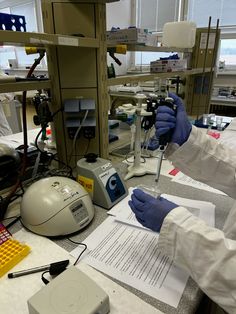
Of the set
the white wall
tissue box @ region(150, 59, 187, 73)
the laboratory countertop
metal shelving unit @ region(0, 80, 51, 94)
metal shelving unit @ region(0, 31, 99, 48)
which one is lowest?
the laboratory countertop

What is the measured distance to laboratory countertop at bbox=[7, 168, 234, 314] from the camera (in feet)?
1.82

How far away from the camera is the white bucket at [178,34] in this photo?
188 centimetres

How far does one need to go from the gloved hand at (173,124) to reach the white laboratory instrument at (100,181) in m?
0.24

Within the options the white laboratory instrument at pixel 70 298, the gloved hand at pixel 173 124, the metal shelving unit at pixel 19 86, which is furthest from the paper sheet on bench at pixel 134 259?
the metal shelving unit at pixel 19 86

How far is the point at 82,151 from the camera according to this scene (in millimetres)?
1255

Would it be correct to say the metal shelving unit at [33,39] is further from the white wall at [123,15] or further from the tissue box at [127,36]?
the white wall at [123,15]

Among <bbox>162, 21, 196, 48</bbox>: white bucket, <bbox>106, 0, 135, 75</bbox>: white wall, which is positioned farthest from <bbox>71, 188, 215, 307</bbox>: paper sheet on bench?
<bbox>106, 0, 135, 75</bbox>: white wall

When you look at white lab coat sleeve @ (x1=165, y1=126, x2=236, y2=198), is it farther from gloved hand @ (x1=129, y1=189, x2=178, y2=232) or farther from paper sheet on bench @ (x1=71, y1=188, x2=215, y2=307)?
gloved hand @ (x1=129, y1=189, x2=178, y2=232)

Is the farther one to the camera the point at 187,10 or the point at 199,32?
the point at 187,10

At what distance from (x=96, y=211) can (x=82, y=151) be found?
441mm

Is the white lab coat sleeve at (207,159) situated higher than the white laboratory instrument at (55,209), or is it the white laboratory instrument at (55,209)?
the white lab coat sleeve at (207,159)

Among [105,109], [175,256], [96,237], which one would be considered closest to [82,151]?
[105,109]

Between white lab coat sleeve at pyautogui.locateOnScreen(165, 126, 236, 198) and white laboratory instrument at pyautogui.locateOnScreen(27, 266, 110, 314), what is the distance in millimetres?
538

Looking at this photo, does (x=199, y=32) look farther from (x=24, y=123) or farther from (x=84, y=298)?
(x=84, y=298)
